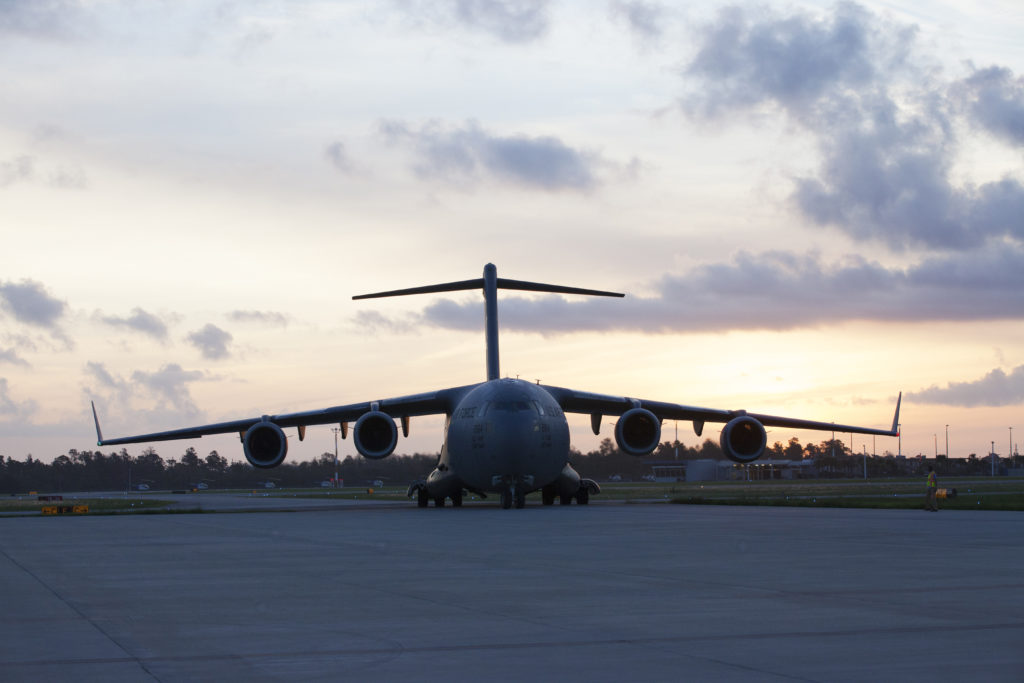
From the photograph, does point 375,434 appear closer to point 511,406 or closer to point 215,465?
A: point 511,406

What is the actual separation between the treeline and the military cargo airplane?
5888 centimetres

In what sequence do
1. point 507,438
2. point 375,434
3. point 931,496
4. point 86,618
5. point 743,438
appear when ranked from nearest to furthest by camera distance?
point 86,618, point 931,496, point 507,438, point 375,434, point 743,438

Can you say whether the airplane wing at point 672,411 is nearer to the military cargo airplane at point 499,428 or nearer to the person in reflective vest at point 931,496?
the military cargo airplane at point 499,428

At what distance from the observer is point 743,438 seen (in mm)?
33594

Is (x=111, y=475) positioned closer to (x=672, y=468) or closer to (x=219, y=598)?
(x=672, y=468)

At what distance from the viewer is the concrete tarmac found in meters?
6.18

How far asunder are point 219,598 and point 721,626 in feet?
13.9

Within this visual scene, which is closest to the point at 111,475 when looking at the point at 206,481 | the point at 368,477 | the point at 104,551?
the point at 206,481

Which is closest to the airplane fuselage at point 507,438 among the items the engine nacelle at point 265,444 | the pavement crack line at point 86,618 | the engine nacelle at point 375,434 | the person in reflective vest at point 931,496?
the engine nacelle at point 375,434

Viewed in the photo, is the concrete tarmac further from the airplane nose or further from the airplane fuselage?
the airplane fuselage

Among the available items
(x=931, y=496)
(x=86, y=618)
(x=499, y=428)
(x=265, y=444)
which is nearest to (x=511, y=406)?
(x=499, y=428)

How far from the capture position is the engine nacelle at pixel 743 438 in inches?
1314

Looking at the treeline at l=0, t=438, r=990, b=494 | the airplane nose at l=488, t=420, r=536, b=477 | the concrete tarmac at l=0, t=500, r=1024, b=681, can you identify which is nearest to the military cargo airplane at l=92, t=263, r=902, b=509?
the airplane nose at l=488, t=420, r=536, b=477

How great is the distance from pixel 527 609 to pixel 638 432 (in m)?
24.4
